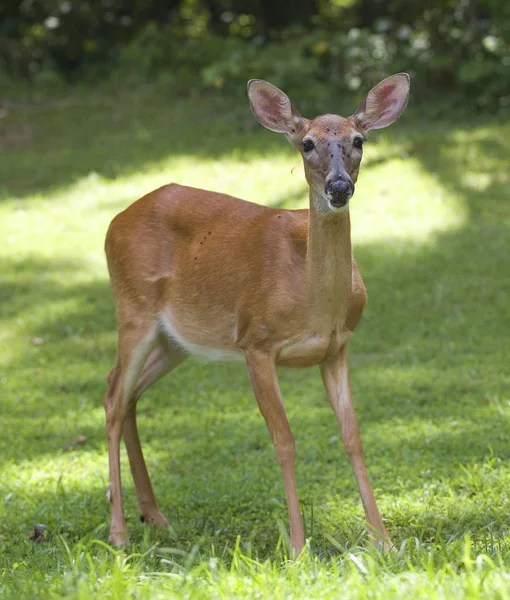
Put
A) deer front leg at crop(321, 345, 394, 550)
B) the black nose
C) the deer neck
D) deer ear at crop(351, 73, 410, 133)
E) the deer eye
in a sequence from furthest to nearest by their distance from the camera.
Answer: deer ear at crop(351, 73, 410, 133)
deer front leg at crop(321, 345, 394, 550)
the deer neck
the deer eye
the black nose

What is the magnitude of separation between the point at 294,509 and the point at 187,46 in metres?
12.8

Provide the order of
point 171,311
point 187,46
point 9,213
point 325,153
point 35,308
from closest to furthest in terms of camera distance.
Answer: point 325,153 < point 171,311 < point 35,308 < point 9,213 < point 187,46

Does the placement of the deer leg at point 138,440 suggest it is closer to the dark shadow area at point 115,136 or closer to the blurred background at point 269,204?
the blurred background at point 269,204

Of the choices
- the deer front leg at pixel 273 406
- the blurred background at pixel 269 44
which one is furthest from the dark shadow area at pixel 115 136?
the deer front leg at pixel 273 406

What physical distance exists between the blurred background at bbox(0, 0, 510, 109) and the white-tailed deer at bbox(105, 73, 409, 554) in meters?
8.65

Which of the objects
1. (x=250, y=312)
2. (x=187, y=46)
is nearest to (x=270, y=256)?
(x=250, y=312)

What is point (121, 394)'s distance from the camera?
588 cm

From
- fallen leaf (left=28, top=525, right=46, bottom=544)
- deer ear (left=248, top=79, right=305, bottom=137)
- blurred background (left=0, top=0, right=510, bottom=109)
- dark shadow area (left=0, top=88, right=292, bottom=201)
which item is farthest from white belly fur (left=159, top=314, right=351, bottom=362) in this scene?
blurred background (left=0, top=0, right=510, bottom=109)

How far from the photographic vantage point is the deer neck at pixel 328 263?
4.96 meters

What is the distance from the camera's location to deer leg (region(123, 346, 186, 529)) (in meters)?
5.83

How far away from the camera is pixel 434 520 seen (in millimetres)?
5414

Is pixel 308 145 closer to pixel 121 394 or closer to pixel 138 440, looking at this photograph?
pixel 121 394

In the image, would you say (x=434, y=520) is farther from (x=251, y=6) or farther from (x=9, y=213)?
(x=251, y=6)

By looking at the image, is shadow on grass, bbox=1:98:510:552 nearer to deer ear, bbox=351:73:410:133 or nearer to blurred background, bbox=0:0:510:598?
blurred background, bbox=0:0:510:598
